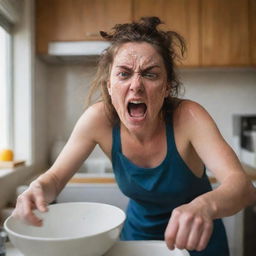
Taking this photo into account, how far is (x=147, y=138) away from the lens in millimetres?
1013

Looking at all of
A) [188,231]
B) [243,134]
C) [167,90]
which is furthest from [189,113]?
[243,134]

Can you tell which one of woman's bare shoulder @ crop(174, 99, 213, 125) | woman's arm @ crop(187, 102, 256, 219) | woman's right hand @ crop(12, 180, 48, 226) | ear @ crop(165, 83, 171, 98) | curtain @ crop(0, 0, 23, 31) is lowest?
woman's right hand @ crop(12, 180, 48, 226)

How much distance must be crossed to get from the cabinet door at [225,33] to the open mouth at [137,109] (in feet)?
4.63

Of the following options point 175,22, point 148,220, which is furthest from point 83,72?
point 148,220

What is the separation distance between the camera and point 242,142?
2.41 metres

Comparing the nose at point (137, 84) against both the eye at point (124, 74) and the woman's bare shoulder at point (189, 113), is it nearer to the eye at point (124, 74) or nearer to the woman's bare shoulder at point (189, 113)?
the eye at point (124, 74)

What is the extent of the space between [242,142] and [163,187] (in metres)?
1.67

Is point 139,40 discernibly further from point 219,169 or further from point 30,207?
point 30,207

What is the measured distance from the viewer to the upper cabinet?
84.7 inches

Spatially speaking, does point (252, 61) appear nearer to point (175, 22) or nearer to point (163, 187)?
point (175, 22)

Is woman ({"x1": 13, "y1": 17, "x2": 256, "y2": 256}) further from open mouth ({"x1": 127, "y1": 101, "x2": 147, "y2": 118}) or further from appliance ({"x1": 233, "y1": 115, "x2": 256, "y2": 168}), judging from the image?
appliance ({"x1": 233, "y1": 115, "x2": 256, "y2": 168})

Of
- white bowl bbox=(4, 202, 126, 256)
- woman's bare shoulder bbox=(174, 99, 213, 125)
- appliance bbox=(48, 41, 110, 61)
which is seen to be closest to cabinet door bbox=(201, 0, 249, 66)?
appliance bbox=(48, 41, 110, 61)

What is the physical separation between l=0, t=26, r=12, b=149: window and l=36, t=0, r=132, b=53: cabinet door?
0.32 metres

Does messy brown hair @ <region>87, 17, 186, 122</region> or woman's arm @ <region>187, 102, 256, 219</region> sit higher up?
messy brown hair @ <region>87, 17, 186, 122</region>
